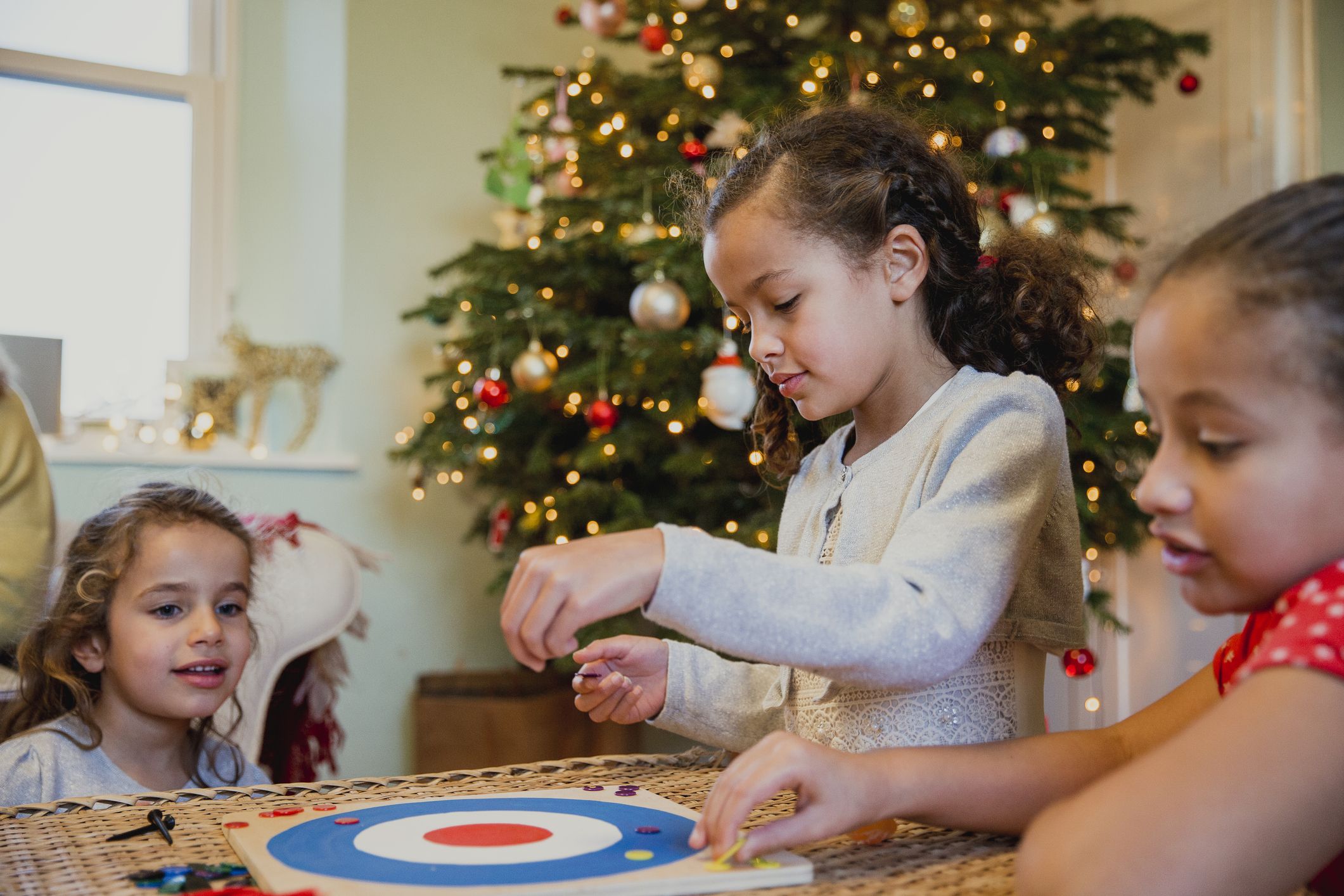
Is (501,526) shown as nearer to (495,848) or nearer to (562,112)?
(562,112)

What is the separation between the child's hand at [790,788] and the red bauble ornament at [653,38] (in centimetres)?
197

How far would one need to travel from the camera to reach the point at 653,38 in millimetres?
2309

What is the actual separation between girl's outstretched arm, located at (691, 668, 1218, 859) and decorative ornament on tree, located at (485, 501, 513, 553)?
1.91m

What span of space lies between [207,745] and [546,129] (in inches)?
61.1

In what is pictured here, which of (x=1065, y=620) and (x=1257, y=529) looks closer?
(x=1257, y=529)

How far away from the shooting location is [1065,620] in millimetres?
801

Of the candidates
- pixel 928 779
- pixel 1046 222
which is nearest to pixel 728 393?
pixel 1046 222

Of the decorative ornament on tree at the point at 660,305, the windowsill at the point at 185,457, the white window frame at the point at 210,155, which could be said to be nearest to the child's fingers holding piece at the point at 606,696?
the decorative ornament on tree at the point at 660,305

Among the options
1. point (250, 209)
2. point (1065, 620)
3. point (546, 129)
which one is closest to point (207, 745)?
point (1065, 620)

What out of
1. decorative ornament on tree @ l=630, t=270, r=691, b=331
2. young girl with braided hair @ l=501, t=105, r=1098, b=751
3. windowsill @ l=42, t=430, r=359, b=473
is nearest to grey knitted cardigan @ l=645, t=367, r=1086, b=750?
young girl with braided hair @ l=501, t=105, r=1098, b=751

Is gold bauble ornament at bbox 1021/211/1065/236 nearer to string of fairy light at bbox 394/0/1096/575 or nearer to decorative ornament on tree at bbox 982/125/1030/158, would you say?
decorative ornament on tree at bbox 982/125/1030/158

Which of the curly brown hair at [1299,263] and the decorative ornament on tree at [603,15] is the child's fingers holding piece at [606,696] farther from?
the decorative ornament on tree at [603,15]

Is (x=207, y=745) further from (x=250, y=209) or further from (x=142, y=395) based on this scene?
(x=250, y=209)

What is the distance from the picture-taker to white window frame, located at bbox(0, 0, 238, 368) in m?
2.98
